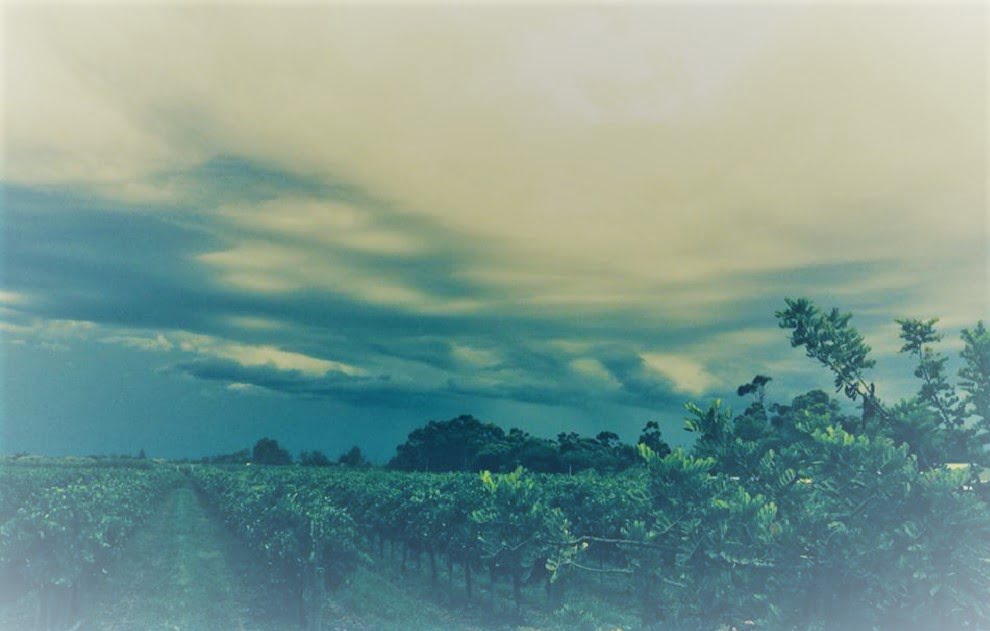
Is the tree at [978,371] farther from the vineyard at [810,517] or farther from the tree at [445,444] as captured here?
the tree at [445,444]

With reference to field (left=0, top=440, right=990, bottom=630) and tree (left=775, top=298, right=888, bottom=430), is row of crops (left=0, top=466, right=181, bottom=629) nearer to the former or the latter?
field (left=0, top=440, right=990, bottom=630)

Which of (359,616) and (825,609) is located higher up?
(825,609)

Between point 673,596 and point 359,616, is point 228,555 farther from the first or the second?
point 673,596

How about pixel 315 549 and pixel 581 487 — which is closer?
pixel 315 549

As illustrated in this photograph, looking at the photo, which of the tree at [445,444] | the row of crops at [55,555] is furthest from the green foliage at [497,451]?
the row of crops at [55,555]

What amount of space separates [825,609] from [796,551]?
2.49 feet

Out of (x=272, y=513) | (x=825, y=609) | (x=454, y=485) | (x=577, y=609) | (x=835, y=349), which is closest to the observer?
(x=825, y=609)

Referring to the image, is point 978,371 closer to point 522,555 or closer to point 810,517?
point 810,517

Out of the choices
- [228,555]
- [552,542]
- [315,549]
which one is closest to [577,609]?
[552,542]

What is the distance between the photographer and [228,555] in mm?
35969

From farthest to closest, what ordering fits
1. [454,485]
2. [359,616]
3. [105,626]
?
[454,485], [359,616], [105,626]

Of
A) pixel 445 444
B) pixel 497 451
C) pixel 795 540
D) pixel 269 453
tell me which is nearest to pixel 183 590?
pixel 795 540

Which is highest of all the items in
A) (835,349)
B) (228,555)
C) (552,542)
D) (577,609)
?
(835,349)

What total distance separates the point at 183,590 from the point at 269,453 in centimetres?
16428
